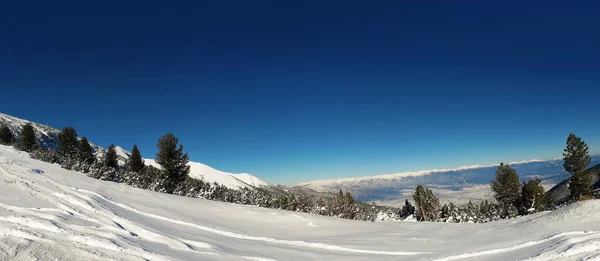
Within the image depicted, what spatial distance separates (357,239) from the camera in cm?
1584

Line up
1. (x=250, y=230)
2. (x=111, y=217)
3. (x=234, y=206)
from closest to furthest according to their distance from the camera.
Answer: (x=111, y=217), (x=250, y=230), (x=234, y=206)

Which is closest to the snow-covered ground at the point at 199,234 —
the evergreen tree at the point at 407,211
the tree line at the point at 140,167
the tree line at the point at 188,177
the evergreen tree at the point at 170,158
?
the tree line at the point at 140,167

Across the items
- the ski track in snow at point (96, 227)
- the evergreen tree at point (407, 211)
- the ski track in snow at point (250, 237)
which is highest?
the ski track in snow at point (96, 227)

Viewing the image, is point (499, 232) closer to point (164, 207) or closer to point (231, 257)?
point (231, 257)

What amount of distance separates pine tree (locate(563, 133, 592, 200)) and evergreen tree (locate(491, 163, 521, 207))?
8.60 meters

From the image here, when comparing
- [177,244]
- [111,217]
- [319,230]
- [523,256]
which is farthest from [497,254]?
[111,217]

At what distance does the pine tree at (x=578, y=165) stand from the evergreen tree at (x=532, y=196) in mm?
6630

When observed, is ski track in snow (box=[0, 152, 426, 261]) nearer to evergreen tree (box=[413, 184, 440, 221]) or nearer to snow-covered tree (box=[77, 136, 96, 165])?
snow-covered tree (box=[77, 136, 96, 165])

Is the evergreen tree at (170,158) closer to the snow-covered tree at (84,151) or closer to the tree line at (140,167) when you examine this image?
the tree line at (140,167)

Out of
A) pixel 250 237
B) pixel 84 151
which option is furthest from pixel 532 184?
pixel 84 151

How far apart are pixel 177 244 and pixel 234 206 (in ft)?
44.3

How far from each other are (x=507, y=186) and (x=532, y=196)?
10.9ft

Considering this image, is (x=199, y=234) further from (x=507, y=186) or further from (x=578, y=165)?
(x=578, y=165)

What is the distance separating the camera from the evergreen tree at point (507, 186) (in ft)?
152
